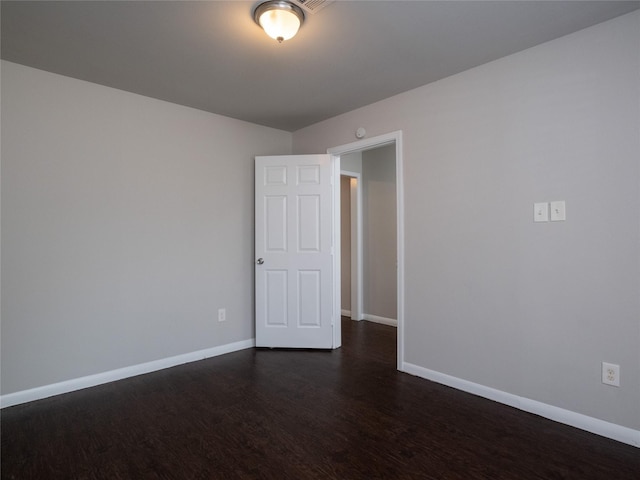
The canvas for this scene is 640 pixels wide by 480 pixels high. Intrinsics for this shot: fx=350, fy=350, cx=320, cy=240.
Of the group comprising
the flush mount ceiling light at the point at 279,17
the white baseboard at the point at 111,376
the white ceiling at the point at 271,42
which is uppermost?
the white ceiling at the point at 271,42

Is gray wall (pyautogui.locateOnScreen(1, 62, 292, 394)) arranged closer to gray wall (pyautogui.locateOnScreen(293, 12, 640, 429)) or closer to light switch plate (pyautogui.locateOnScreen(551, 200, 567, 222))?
gray wall (pyautogui.locateOnScreen(293, 12, 640, 429))

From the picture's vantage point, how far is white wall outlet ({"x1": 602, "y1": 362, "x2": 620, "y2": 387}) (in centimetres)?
202

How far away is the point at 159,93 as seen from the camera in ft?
10.1

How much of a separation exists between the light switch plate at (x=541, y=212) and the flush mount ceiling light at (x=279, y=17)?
190cm

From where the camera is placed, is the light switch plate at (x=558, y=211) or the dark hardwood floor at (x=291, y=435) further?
the light switch plate at (x=558, y=211)

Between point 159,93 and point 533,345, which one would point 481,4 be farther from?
point 159,93

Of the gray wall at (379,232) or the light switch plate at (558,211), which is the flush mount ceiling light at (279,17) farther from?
the gray wall at (379,232)

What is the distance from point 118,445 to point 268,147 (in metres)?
3.12

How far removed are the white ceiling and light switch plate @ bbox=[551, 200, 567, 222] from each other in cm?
107

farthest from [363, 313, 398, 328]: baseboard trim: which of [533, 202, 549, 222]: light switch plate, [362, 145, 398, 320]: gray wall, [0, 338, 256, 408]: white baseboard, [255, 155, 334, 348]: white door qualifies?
[533, 202, 549, 222]: light switch plate

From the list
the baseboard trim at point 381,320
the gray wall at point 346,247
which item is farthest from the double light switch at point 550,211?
the gray wall at point 346,247

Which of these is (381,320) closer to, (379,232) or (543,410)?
(379,232)

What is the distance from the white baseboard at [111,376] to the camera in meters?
2.51

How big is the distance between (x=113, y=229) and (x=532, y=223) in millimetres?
3233
